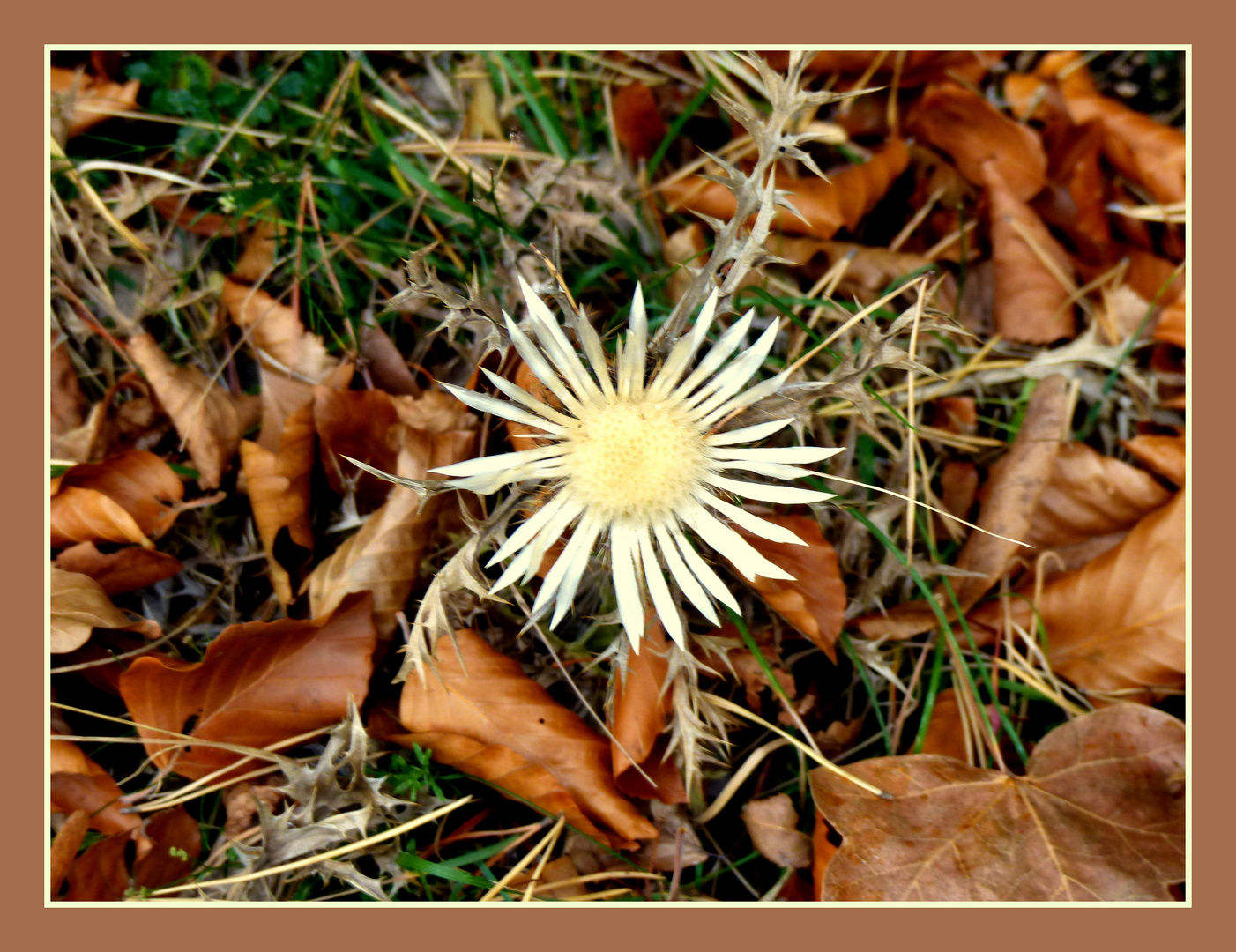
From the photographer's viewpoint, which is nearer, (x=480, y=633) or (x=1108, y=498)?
(x=480, y=633)

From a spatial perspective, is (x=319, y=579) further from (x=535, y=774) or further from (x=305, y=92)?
(x=305, y=92)

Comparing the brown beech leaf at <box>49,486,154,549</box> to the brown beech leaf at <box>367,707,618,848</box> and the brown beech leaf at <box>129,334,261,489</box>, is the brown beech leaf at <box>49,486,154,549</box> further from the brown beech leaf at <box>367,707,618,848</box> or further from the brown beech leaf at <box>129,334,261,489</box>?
the brown beech leaf at <box>367,707,618,848</box>

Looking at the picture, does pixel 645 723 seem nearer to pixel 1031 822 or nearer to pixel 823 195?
pixel 1031 822

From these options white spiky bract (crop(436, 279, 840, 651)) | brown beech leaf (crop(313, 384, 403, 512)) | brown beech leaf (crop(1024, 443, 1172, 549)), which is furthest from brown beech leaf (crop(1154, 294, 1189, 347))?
brown beech leaf (crop(313, 384, 403, 512))

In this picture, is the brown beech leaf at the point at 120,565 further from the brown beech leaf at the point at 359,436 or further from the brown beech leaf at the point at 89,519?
the brown beech leaf at the point at 359,436

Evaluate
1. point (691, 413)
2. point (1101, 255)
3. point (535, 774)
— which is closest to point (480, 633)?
point (535, 774)

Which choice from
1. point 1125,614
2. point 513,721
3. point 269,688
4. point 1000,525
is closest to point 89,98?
point 269,688
